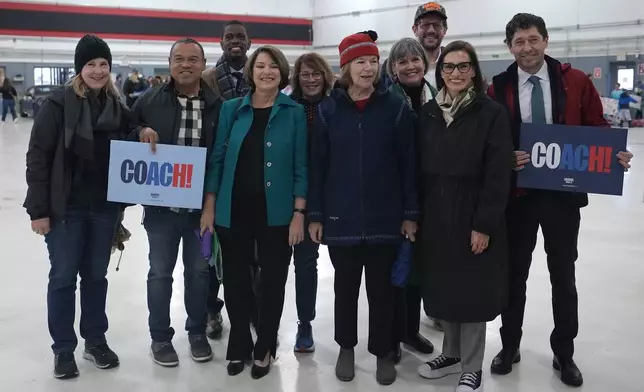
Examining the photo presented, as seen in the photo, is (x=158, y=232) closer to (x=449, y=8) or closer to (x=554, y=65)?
(x=554, y=65)

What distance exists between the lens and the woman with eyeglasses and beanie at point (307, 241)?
2.84m

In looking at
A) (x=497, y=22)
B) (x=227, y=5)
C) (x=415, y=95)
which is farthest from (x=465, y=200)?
(x=227, y=5)

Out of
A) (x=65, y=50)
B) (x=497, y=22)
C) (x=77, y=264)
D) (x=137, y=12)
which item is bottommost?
(x=77, y=264)

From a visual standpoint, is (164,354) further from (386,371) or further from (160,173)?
(386,371)

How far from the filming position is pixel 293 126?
8.32 feet

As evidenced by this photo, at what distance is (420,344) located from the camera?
9.74ft

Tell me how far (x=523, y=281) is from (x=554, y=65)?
0.95 metres

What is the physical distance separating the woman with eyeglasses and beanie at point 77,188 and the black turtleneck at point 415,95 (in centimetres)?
132

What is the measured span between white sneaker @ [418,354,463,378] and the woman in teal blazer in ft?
2.38

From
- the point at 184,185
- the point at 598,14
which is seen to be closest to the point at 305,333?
the point at 184,185

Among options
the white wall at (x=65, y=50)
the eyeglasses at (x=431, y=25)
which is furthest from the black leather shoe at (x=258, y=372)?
the white wall at (x=65, y=50)

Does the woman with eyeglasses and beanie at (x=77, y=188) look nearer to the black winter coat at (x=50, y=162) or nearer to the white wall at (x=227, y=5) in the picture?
the black winter coat at (x=50, y=162)

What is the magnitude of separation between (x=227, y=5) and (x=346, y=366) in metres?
20.7

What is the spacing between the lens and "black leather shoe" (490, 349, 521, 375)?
8.93ft
